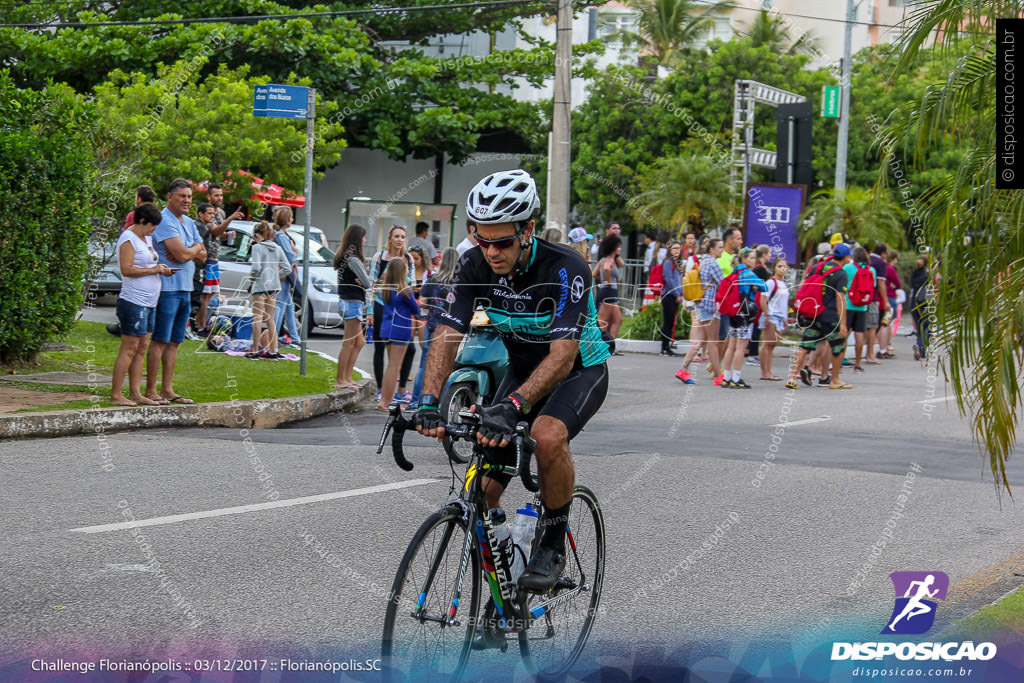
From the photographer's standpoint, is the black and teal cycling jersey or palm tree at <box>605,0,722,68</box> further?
palm tree at <box>605,0,722,68</box>

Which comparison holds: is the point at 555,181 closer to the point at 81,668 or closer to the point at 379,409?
the point at 379,409

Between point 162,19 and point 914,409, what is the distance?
23.8 m

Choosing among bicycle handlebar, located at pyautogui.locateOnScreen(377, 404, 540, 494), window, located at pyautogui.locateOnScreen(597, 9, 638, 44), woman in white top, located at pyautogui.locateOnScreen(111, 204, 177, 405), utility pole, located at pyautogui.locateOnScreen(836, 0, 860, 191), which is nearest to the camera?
bicycle handlebar, located at pyautogui.locateOnScreen(377, 404, 540, 494)

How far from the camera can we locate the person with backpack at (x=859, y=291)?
17663 millimetres

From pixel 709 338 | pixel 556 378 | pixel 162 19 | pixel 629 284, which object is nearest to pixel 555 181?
pixel 709 338

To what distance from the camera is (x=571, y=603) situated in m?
4.98

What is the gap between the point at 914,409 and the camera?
14.1 meters

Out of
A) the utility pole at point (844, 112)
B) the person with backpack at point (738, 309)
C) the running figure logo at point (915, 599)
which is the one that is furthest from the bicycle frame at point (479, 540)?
the utility pole at point (844, 112)

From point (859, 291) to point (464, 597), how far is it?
15.1m

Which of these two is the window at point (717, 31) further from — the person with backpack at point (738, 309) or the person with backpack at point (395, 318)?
the person with backpack at point (395, 318)

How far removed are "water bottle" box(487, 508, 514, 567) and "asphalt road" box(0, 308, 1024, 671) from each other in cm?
48

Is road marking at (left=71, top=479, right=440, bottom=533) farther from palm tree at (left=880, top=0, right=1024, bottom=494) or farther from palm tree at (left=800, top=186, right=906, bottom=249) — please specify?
palm tree at (left=800, top=186, right=906, bottom=249)

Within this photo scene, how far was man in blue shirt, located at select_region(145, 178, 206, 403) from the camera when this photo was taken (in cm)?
1055

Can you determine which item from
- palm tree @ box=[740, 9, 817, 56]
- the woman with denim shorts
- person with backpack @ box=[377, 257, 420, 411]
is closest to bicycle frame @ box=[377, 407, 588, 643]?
person with backpack @ box=[377, 257, 420, 411]
